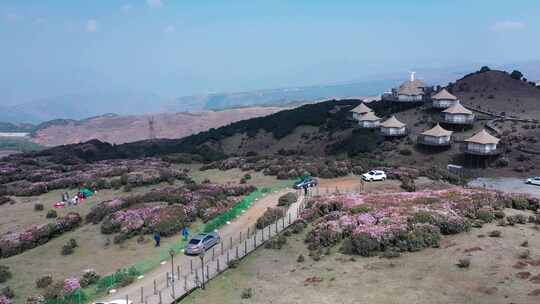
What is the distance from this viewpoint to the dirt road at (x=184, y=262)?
102 ft

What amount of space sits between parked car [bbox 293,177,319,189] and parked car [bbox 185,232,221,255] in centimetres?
1986

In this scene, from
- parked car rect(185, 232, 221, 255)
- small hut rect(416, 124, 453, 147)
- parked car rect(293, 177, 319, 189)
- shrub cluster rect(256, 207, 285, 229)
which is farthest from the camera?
small hut rect(416, 124, 453, 147)

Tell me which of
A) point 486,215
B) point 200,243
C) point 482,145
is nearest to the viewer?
point 200,243

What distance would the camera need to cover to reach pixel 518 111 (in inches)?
4195

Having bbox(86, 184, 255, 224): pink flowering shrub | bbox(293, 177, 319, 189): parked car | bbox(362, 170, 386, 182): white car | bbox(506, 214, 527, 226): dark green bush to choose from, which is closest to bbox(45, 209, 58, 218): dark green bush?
bbox(86, 184, 255, 224): pink flowering shrub

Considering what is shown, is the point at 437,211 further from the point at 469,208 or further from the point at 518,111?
the point at 518,111

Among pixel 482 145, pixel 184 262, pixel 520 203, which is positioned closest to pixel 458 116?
pixel 482 145

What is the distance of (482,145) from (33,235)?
65816mm

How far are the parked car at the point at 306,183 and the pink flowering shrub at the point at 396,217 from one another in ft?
33.2

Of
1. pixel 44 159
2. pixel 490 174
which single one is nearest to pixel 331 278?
pixel 490 174

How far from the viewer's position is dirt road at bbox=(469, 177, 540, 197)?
64688 millimetres

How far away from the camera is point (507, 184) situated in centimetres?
7006

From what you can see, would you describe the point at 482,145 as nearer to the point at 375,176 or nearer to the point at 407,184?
the point at 375,176

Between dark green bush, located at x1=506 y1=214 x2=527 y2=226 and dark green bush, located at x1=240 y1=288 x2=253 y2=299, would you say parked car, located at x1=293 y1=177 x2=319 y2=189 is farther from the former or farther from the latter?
dark green bush, located at x1=240 y1=288 x2=253 y2=299
